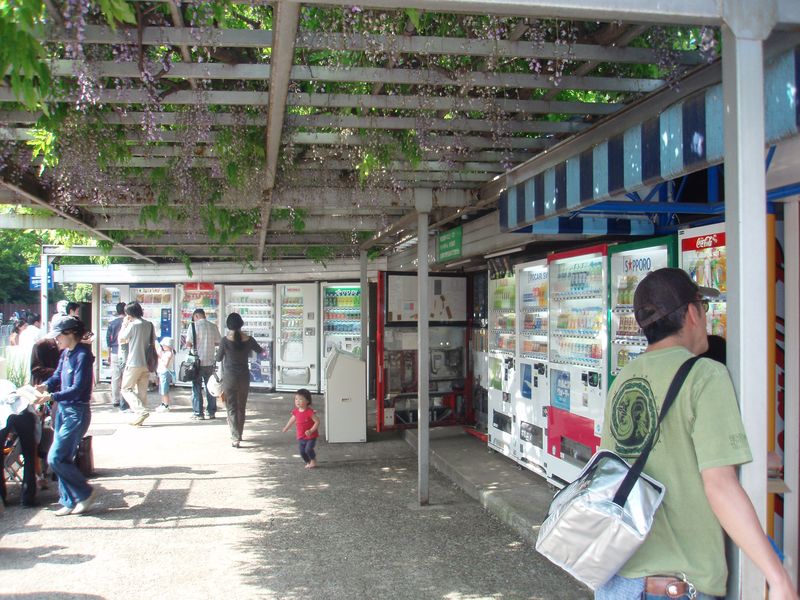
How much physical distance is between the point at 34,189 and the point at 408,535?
485cm

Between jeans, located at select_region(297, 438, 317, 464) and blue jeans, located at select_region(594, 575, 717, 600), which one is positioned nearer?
blue jeans, located at select_region(594, 575, 717, 600)

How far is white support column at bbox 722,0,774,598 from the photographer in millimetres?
2008

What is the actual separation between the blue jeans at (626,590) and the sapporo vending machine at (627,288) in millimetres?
2933

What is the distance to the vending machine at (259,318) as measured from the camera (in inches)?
565

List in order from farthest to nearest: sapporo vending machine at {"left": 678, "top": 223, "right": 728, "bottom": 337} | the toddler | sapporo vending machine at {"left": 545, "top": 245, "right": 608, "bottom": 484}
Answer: the toddler, sapporo vending machine at {"left": 545, "top": 245, "right": 608, "bottom": 484}, sapporo vending machine at {"left": 678, "top": 223, "right": 728, "bottom": 337}

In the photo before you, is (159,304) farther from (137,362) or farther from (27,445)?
(27,445)

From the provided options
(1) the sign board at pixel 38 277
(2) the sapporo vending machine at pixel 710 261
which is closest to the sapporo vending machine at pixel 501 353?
(2) the sapporo vending machine at pixel 710 261

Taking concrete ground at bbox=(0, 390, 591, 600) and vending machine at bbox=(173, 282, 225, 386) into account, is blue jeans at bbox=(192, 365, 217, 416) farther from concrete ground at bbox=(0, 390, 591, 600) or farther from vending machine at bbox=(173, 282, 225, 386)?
vending machine at bbox=(173, 282, 225, 386)

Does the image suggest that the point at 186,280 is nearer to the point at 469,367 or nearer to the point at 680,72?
the point at 469,367

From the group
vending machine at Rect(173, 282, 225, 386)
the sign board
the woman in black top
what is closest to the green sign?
the woman in black top

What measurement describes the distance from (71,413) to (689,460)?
5.59m

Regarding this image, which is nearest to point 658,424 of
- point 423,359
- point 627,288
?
point 627,288

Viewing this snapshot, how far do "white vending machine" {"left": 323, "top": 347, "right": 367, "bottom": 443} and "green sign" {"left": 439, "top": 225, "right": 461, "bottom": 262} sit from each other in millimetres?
2025

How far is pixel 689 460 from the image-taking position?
1.93 m
